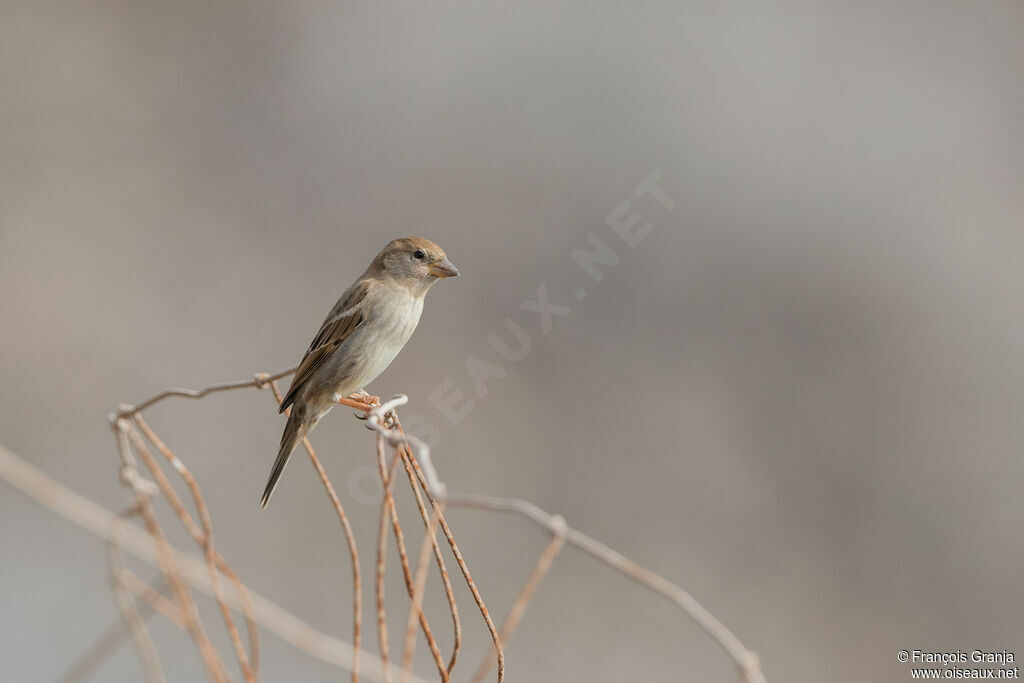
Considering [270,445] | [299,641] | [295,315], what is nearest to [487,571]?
[270,445]

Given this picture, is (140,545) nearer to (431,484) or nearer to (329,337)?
(431,484)

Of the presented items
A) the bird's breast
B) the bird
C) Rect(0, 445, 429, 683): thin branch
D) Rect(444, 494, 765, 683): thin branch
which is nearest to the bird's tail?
the bird

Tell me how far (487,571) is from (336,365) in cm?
252

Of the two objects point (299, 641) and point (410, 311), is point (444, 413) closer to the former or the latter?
point (410, 311)

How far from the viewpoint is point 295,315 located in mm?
5375

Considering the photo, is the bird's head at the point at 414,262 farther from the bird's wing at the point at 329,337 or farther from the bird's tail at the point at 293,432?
the bird's tail at the point at 293,432

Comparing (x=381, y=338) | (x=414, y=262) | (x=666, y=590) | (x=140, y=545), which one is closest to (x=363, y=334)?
(x=381, y=338)

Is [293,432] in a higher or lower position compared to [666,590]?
higher

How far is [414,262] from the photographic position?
2.54 metres

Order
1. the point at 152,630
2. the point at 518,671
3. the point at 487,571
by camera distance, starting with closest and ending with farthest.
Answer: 1. the point at 152,630
2. the point at 518,671
3. the point at 487,571

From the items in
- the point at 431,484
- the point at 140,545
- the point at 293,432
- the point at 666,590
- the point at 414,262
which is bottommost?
the point at 666,590

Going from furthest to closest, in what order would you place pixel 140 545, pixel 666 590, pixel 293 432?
pixel 293 432 → pixel 140 545 → pixel 666 590

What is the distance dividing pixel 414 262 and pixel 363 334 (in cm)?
23

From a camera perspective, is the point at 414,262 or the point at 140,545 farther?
the point at 414,262
